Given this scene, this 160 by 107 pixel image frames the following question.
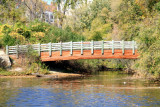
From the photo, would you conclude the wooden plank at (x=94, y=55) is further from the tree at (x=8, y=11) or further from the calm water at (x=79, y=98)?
the tree at (x=8, y=11)

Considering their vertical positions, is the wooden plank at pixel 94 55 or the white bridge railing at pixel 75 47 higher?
the white bridge railing at pixel 75 47

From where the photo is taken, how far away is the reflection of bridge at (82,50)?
3585 centimetres

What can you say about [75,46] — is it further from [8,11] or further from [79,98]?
[8,11]

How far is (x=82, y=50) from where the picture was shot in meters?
37.2

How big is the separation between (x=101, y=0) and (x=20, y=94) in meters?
49.7

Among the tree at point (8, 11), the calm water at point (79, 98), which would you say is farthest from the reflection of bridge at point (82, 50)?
the tree at point (8, 11)

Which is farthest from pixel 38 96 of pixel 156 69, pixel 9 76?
pixel 9 76

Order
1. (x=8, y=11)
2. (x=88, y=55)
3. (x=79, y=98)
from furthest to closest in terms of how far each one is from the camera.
Answer: 1. (x=8, y=11)
2. (x=88, y=55)
3. (x=79, y=98)

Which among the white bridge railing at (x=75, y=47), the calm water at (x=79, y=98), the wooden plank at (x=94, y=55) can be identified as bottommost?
the calm water at (x=79, y=98)

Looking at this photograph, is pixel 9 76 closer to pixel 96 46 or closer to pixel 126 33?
pixel 96 46

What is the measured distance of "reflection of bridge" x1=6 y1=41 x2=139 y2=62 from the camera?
35847mm

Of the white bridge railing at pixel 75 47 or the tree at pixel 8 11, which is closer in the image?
the white bridge railing at pixel 75 47

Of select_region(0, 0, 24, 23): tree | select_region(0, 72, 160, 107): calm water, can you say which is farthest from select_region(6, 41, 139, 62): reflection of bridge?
select_region(0, 0, 24, 23): tree

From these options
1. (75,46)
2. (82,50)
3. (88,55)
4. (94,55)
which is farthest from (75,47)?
(94,55)
